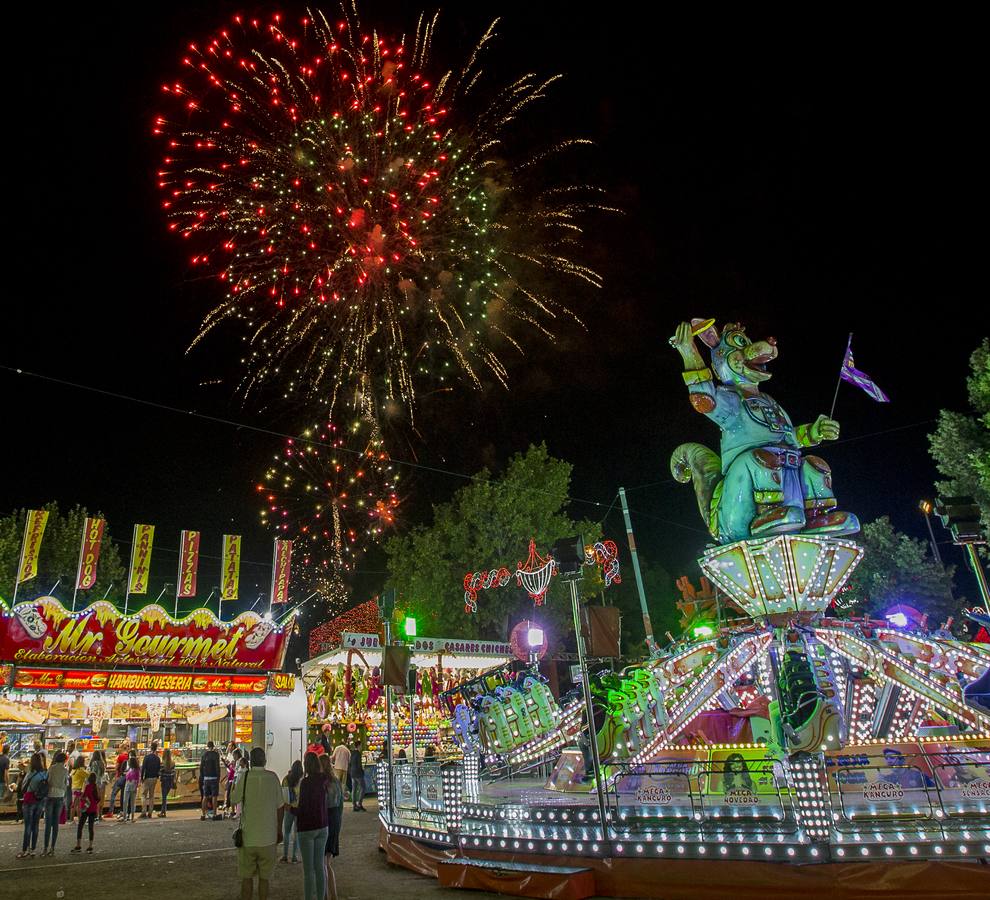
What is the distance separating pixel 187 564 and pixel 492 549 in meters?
12.9

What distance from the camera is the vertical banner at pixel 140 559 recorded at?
20797 mm

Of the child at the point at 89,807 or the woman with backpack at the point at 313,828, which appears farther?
Result: the child at the point at 89,807

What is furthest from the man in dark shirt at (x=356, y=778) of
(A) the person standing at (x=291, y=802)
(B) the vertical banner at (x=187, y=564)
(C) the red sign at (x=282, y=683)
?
(A) the person standing at (x=291, y=802)

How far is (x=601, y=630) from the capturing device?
378 inches

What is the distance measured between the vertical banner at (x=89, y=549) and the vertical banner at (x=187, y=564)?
220 cm

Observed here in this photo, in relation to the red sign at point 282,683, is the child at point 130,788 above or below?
below

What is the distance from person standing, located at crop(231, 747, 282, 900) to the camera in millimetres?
6762

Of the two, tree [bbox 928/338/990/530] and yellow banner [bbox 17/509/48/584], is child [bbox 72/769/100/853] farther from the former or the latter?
tree [bbox 928/338/990/530]

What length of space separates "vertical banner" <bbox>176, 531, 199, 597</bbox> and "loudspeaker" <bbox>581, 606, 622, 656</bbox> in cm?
1538

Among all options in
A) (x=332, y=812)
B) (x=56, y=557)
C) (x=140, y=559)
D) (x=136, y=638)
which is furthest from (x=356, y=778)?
(x=56, y=557)

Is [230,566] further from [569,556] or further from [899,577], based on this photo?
[899,577]

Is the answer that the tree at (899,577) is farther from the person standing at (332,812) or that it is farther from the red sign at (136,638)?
the person standing at (332,812)

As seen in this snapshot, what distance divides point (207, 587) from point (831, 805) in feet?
121

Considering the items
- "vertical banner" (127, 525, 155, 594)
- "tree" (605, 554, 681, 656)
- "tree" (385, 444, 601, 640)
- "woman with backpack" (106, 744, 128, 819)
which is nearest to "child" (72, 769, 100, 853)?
"woman with backpack" (106, 744, 128, 819)
